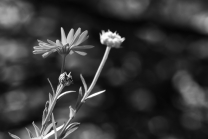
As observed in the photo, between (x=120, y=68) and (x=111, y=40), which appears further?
(x=120, y=68)

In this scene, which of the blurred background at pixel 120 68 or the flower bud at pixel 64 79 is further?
the blurred background at pixel 120 68

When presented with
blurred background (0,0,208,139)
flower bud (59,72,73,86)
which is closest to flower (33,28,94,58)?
flower bud (59,72,73,86)

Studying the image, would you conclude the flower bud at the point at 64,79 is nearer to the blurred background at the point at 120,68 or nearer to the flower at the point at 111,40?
the flower at the point at 111,40

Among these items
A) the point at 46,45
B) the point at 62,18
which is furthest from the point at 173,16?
the point at 46,45

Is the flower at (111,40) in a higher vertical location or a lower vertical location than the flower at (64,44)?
higher

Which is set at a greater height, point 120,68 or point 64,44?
point 120,68

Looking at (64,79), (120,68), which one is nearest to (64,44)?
(64,79)

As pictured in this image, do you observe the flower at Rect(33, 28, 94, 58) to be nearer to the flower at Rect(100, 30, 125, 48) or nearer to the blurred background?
the flower at Rect(100, 30, 125, 48)

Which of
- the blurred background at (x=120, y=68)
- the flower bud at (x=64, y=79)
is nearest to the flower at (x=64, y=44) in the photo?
the flower bud at (x=64, y=79)

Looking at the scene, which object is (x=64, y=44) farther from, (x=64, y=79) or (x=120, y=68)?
(x=120, y=68)
